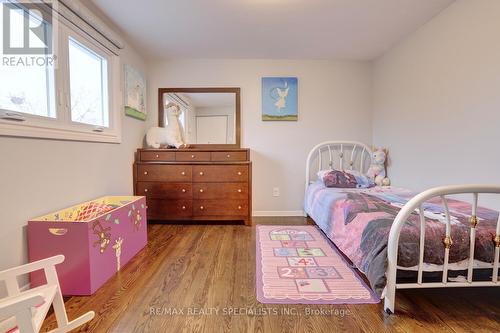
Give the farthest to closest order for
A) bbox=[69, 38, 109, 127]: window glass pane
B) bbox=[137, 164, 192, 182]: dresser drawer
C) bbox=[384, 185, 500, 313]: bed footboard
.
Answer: bbox=[137, 164, 192, 182]: dresser drawer < bbox=[69, 38, 109, 127]: window glass pane < bbox=[384, 185, 500, 313]: bed footboard

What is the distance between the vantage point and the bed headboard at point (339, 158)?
10.9 ft

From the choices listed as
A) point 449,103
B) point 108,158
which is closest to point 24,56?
point 108,158

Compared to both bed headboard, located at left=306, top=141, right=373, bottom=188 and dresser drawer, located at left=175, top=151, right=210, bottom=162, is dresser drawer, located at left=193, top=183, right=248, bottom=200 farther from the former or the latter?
bed headboard, located at left=306, top=141, right=373, bottom=188

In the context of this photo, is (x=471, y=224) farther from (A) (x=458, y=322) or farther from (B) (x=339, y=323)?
(B) (x=339, y=323)

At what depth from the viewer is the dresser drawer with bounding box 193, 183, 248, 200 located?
288 cm

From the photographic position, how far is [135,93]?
282 cm

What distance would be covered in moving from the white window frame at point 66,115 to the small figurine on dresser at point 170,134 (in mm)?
607

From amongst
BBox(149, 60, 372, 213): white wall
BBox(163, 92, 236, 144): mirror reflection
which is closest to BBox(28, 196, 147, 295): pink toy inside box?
BBox(163, 92, 236, 144): mirror reflection

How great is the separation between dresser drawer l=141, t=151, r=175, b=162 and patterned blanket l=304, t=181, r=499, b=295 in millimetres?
1912

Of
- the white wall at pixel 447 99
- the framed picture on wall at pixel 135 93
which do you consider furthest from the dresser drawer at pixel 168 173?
the white wall at pixel 447 99

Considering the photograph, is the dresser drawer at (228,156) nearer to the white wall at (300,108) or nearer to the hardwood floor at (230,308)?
the white wall at (300,108)

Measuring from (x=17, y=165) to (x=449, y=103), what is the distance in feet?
10.3

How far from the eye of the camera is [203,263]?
1.94 meters

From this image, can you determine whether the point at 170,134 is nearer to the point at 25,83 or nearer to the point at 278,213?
the point at 25,83
